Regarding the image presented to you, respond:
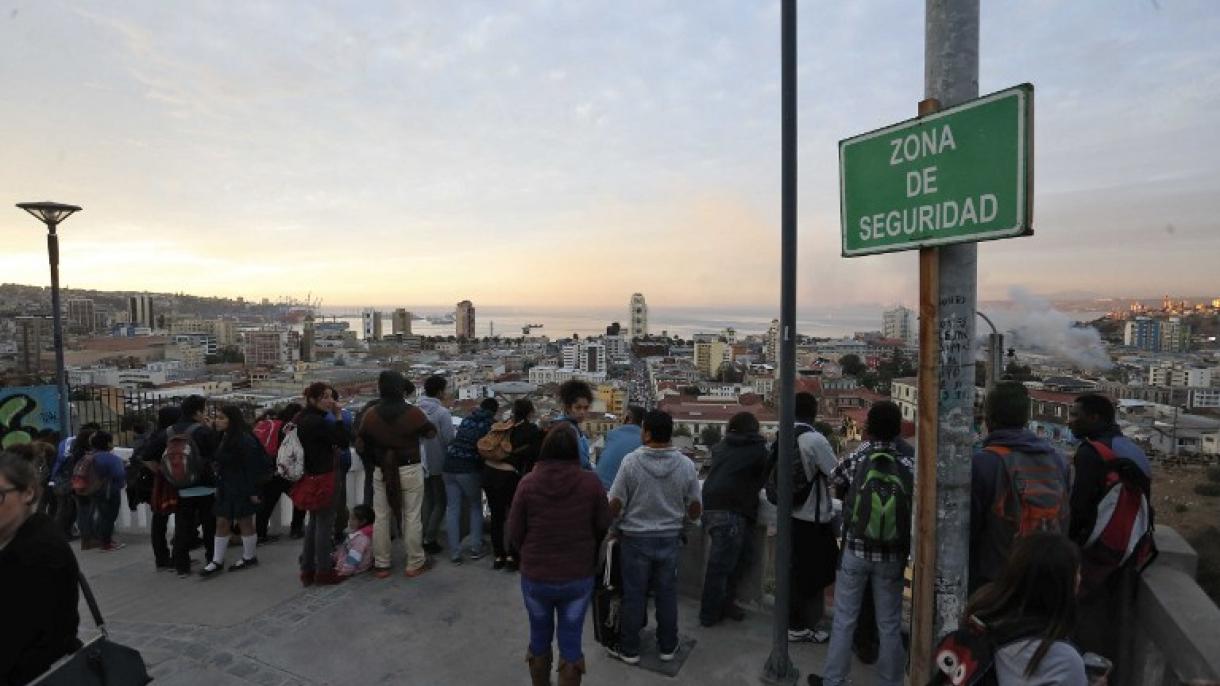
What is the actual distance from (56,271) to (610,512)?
8.55 m

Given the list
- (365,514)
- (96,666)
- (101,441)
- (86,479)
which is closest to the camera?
(96,666)

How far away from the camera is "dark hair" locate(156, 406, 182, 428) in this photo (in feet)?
15.8

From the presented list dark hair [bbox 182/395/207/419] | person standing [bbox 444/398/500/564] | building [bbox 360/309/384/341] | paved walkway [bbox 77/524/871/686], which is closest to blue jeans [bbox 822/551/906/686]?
paved walkway [bbox 77/524/871/686]

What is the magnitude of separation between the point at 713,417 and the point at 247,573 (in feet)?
73.6

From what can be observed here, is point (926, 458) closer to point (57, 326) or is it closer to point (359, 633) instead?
point (359, 633)

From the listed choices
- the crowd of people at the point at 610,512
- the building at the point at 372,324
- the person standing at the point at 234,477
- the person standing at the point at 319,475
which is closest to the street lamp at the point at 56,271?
the crowd of people at the point at 610,512

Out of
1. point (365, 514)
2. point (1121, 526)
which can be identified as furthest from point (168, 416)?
point (1121, 526)

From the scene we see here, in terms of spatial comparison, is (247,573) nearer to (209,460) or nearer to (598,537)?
(209,460)

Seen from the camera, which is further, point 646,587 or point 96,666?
point 646,587

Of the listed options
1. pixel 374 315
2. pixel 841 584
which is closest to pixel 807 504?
pixel 841 584

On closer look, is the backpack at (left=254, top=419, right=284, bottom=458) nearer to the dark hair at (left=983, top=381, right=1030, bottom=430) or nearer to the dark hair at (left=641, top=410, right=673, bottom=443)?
the dark hair at (left=641, top=410, right=673, bottom=443)

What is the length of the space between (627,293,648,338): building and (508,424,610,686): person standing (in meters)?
137

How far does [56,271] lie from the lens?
736 centimetres

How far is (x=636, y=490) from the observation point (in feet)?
10.8
